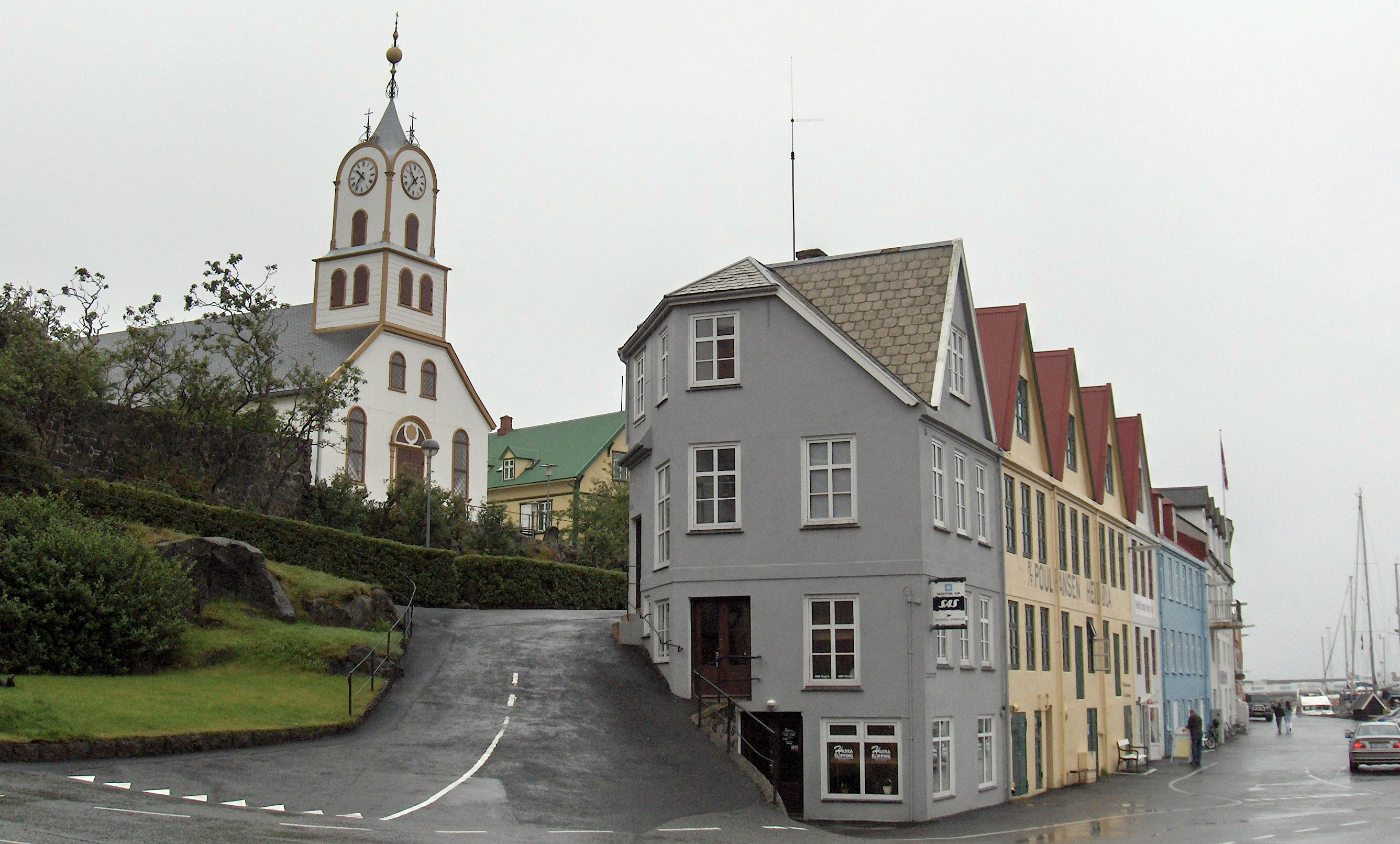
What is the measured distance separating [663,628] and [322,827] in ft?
43.0

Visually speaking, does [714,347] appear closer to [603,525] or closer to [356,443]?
[356,443]

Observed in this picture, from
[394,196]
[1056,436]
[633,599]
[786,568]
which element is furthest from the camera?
[394,196]

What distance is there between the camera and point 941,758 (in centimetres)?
2722

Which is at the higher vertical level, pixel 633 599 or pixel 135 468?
pixel 135 468

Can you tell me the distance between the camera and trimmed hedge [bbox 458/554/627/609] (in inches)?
1649

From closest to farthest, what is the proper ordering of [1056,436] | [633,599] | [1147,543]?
[633,599]
[1056,436]
[1147,543]

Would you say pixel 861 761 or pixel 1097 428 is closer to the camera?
pixel 861 761

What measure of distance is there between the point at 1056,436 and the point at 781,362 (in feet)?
44.4

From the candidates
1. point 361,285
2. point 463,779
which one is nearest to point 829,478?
point 463,779

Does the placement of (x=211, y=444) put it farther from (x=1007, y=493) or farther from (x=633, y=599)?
(x=1007, y=493)

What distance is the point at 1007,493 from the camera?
33.5m

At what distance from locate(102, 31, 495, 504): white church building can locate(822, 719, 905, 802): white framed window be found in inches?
1637

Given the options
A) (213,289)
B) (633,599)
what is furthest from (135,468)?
(633,599)

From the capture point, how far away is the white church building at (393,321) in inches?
2606
